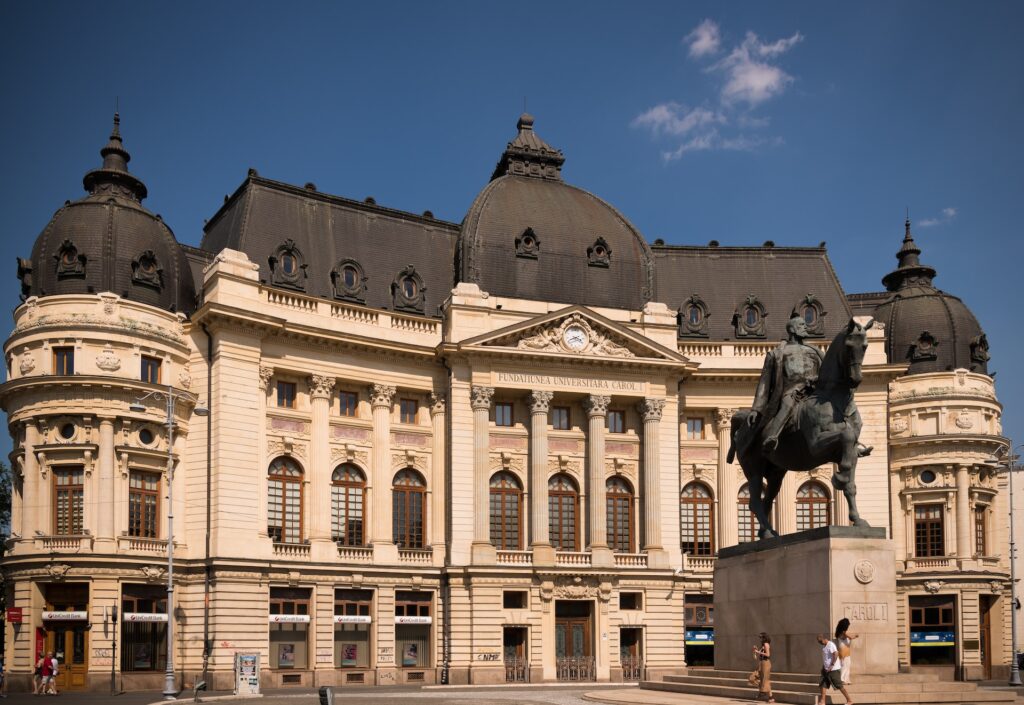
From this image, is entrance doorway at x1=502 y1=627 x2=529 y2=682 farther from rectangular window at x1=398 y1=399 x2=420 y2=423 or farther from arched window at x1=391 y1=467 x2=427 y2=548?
rectangular window at x1=398 y1=399 x2=420 y2=423

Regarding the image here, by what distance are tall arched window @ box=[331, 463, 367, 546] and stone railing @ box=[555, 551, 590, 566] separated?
1037cm

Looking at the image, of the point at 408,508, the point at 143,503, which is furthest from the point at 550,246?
the point at 143,503

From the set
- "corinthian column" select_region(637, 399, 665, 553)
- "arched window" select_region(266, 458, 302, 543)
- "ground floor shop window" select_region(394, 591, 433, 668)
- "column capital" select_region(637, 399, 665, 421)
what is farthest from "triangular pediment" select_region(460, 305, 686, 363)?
"ground floor shop window" select_region(394, 591, 433, 668)

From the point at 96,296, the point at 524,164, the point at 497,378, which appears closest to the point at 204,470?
the point at 96,296

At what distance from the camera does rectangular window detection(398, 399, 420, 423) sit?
66.6m

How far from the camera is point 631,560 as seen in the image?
6662cm

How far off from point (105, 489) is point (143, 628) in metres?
6.56

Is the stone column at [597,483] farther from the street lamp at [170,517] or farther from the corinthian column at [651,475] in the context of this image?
the street lamp at [170,517]

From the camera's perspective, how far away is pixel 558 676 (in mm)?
63875

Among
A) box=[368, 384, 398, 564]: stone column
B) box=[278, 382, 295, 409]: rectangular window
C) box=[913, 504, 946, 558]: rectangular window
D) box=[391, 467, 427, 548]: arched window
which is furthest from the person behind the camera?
box=[913, 504, 946, 558]: rectangular window

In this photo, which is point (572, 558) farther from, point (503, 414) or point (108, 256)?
point (108, 256)

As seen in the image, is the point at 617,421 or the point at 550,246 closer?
the point at 617,421

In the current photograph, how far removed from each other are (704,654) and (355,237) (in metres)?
30.5

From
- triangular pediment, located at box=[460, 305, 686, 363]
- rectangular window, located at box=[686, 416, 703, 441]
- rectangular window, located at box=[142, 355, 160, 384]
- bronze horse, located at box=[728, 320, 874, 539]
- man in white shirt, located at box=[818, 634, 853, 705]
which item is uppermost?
triangular pediment, located at box=[460, 305, 686, 363]
